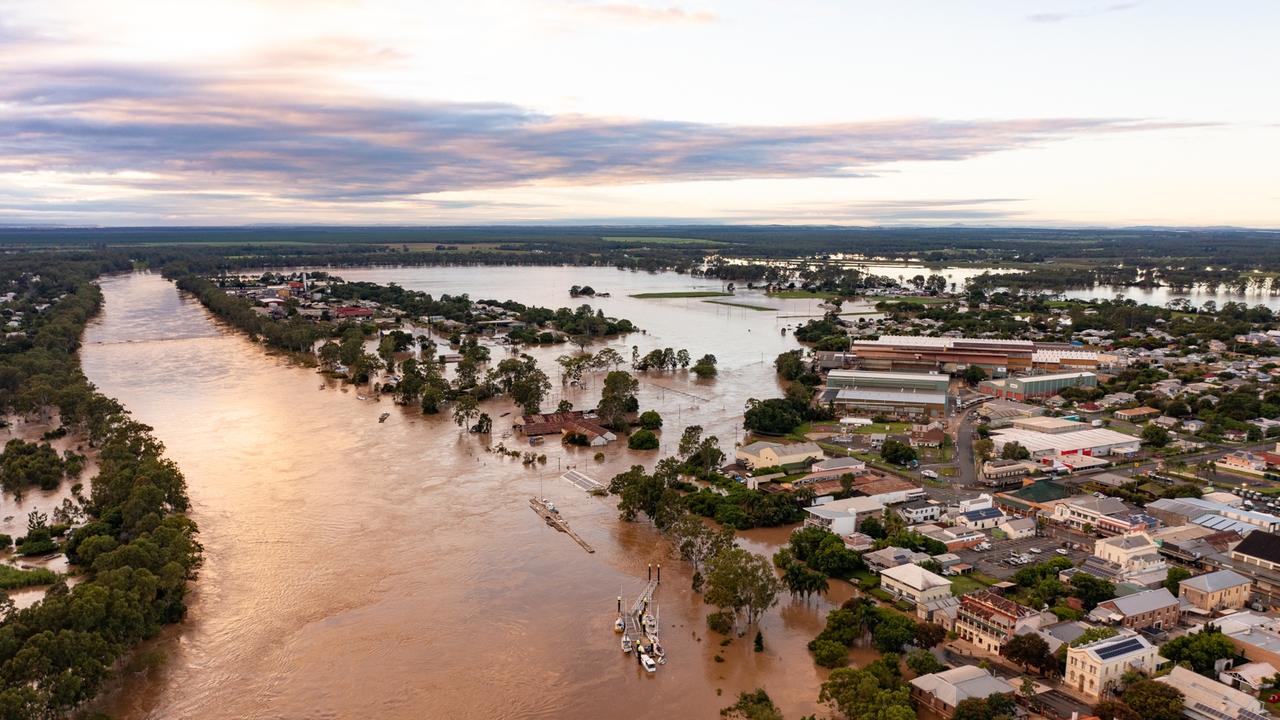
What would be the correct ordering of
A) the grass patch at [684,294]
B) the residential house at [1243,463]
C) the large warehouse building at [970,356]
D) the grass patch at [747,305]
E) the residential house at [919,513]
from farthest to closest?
1. the grass patch at [684,294]
2. the grass patch at [747,305]
3. the large warehouse building at [970,356]
4. the residential house at [1243,463]
5. the residential house at [919,513]

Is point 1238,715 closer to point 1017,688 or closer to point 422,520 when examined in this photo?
point 1017,688

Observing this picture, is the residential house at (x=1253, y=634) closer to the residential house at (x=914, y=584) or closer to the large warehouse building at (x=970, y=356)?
the residential house at (x=914, y=584)

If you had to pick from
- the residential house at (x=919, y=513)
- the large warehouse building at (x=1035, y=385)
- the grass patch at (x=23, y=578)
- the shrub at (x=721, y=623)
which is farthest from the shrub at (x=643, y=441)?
the large warehouse building at (x=1035, y=385)

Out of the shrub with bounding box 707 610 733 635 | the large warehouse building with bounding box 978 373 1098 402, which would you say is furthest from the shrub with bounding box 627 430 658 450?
the large warehouse building with bounding box 978 373 1098 402

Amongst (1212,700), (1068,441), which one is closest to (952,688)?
(1212,700)

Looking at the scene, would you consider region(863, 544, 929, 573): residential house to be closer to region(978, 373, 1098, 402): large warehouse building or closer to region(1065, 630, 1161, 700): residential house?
region(1065, 630, 1161, 700): residential house

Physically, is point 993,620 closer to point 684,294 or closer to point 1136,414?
point 1136,414
